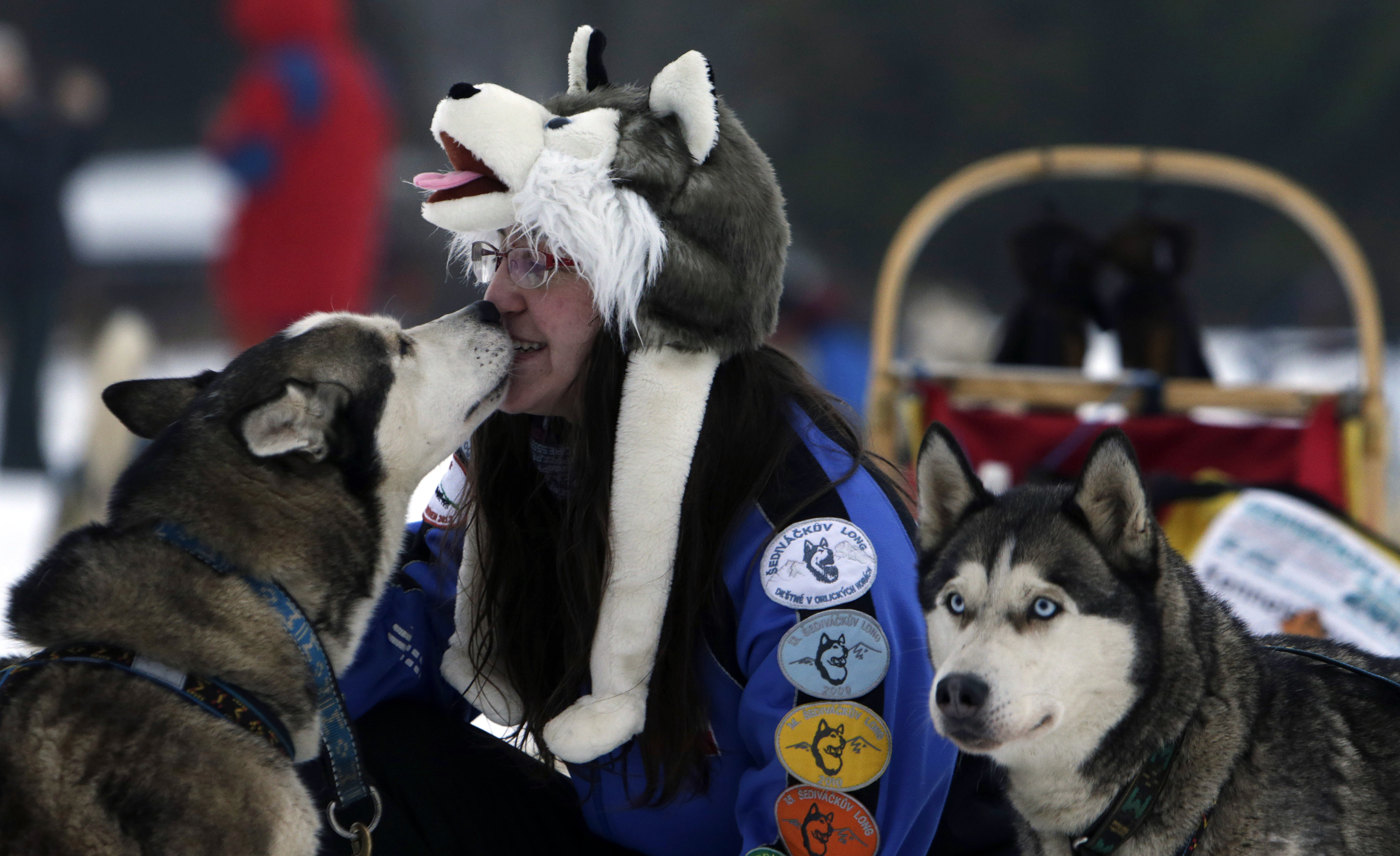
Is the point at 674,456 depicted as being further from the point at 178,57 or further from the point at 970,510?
the point at 178,57

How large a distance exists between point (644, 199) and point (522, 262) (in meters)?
0.25

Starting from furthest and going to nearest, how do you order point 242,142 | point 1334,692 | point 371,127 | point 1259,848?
point 371,127
point 242,142
point 1334,692
point 1259,848

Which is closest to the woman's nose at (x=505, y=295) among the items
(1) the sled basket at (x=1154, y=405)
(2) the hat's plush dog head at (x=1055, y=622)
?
(2) the hat's plush dog head at (x=1055, y=622)

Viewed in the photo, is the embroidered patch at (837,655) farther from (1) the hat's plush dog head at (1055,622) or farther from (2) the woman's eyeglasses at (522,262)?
(2) the woman's eyeglasses at (522,262)

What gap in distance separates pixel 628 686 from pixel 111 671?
66 centimetres

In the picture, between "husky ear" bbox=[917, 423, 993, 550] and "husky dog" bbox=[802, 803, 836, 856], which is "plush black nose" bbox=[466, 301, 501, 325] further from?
"husky dog" bbox=[802, 803, 836, 856]

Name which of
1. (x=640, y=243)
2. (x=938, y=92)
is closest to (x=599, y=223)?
(x=640, y=243)

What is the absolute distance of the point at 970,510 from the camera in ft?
5.25

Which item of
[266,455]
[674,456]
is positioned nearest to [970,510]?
[674,456]

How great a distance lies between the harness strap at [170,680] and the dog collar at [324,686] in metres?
0.08

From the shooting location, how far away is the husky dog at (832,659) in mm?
1570

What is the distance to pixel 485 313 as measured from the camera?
5.77ft

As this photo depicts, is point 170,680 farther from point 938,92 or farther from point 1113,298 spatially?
point 938,92

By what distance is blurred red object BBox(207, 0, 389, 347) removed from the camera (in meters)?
6.37
